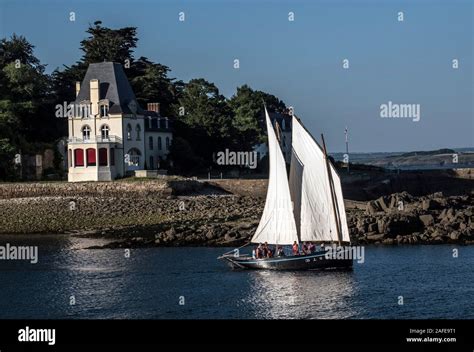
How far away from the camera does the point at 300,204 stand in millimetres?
61938

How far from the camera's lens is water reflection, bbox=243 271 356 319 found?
4806cm

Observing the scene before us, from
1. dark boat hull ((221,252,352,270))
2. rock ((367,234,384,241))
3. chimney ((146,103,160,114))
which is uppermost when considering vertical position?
chimney ((146,103,160,114))

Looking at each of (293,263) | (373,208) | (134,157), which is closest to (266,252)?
(293,263)

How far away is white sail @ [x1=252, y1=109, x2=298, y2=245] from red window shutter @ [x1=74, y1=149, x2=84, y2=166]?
38706 millimetres

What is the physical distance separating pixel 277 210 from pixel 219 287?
8.44 m

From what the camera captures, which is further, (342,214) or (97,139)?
(97,139)

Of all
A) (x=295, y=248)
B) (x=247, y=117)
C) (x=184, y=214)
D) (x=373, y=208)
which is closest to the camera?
(x=295, y=248)

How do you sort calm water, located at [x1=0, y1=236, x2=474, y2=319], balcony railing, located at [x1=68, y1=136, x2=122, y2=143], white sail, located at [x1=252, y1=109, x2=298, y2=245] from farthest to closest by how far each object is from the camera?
balcony railing, located at [x1=68, y1=136, x2=122, y2=143] < white sail, located at [x1=252, y1=109, x2=298, y2=245] < calm water, located at [x1=0, y1=236, x2=474, y2=319]

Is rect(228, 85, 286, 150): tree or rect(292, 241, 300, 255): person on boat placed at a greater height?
rect(228, 85, 286, 150): tree

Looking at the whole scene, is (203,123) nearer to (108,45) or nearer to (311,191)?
(108,45)

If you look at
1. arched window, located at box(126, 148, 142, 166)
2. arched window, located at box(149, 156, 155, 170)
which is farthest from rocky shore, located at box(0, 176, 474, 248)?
arched window, located at box(149, 156, 155, 170)

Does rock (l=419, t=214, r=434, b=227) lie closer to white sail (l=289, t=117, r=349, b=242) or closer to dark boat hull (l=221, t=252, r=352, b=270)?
white sail (l=289, t=117, r=349, b=242)
